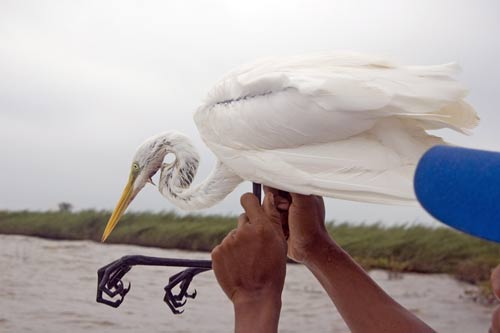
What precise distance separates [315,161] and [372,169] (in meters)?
0.08

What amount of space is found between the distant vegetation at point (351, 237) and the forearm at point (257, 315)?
2.09m

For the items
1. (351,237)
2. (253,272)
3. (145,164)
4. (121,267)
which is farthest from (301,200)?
(351,237)

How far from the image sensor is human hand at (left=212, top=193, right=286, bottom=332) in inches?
25.7

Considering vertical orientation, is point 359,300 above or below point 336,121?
below

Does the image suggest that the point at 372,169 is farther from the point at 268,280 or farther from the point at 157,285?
the point at 157,285

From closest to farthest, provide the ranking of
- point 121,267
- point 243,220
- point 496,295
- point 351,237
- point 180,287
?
1. point 496,295
2. point 243,220
3. point 121,267
4. point 180,287
5. point 351,237

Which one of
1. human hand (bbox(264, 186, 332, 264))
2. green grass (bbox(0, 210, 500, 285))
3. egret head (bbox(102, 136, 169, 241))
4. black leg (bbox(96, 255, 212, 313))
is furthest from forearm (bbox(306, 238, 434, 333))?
green grass (bbox(0, 210, 500, 285))

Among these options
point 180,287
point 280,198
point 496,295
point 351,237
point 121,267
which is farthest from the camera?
point 351,237

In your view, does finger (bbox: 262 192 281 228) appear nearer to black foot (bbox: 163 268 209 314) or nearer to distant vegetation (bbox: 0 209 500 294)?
black foot (bbox: 163 268 209 314)

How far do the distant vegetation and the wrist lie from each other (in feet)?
6.83

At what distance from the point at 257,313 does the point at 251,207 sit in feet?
0.43

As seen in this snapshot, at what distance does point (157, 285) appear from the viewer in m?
2.67

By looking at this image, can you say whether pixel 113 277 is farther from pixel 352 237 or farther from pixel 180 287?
pixel 352 237

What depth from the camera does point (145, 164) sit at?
59.3 inches
